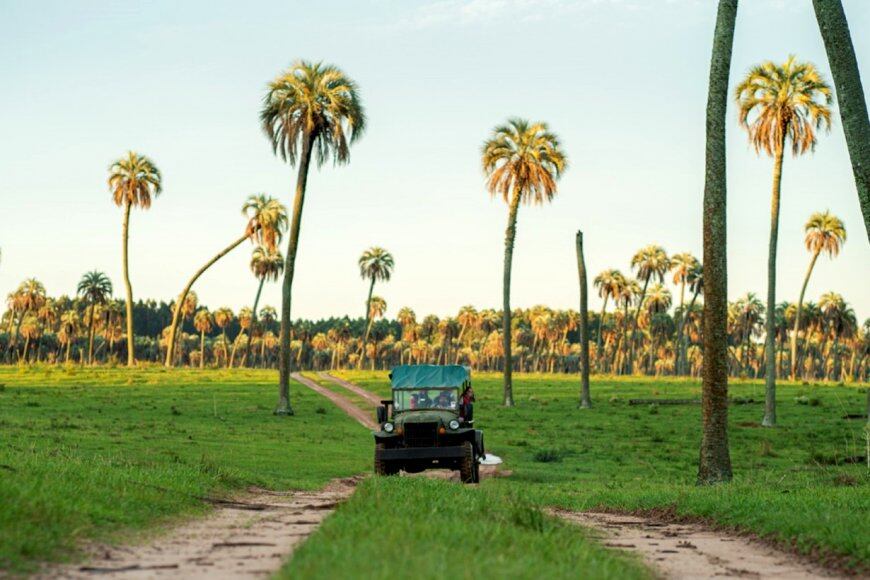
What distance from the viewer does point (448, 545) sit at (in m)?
9.14

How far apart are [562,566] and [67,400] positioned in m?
46.1

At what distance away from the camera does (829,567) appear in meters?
10.9

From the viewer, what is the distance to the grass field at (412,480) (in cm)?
988

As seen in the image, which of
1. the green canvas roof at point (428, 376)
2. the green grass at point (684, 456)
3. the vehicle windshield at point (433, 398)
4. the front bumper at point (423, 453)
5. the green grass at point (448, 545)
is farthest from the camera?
the green canvas roof at point (428, 376)

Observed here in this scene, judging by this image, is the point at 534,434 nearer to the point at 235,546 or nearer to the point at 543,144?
the point at 543,144

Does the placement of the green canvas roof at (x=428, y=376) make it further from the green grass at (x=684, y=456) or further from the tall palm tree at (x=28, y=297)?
the tall palm tree at (x=28, y=297)

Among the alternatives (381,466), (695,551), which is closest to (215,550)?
(695,551)

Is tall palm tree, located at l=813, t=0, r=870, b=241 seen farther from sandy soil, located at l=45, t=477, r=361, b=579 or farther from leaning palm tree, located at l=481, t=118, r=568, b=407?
leaning palm tree, located at l=481, t=118, r=568, b=407

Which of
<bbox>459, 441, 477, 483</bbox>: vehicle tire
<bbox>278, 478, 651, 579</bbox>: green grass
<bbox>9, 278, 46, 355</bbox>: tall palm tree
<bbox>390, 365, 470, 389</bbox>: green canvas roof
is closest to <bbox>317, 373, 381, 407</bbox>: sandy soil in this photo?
<bbox>390, 365, 470, 389</bbox>: green canvas roof

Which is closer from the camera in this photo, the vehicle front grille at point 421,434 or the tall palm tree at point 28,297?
the vehicle front grille at point 421,434

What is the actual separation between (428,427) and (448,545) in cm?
1543

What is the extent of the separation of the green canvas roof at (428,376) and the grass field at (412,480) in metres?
3.19

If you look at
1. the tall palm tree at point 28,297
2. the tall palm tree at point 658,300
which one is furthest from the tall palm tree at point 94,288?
the tall palm tree at point 658,300

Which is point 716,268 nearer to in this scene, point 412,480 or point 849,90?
point 849,90
